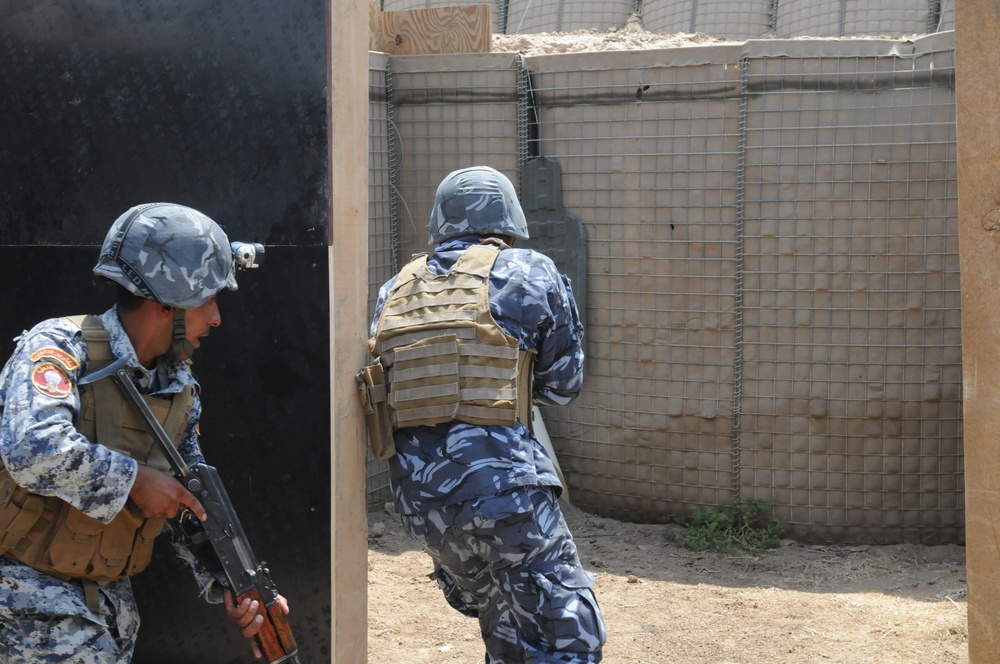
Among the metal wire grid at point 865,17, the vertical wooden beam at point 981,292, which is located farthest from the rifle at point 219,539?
the metal wire grid at point 865,17

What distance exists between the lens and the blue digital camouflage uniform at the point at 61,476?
1980mm

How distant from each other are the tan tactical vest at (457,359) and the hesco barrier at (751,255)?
2289 millimetres

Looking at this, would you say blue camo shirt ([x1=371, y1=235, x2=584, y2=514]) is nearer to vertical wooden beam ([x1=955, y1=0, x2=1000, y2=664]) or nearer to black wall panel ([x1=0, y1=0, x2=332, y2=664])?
black wall panel ([x1=0, y1=0, x2=332, y2=664])

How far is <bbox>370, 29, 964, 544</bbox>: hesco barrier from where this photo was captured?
4938mm

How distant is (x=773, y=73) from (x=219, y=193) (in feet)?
9.60

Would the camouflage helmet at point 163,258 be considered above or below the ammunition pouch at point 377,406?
above

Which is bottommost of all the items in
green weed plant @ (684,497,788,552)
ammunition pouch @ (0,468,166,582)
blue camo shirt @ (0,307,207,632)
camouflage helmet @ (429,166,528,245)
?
green weed plant @ (684,497,788,552)

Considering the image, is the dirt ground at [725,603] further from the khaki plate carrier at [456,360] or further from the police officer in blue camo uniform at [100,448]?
the police officer in blue camo uniform at [100,448]

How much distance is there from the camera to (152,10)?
316cm

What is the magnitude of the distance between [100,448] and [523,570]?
135cm

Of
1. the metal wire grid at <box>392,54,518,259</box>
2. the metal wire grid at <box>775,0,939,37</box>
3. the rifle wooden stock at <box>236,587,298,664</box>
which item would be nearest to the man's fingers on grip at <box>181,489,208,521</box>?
the rifle wooden stock at <box>236,587,298,664</box>

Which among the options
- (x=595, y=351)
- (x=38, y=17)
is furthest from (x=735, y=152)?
(x=38, y=17)

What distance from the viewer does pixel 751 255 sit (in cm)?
A: 512

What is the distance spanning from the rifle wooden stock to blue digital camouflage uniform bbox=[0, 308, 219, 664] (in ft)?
0.51
